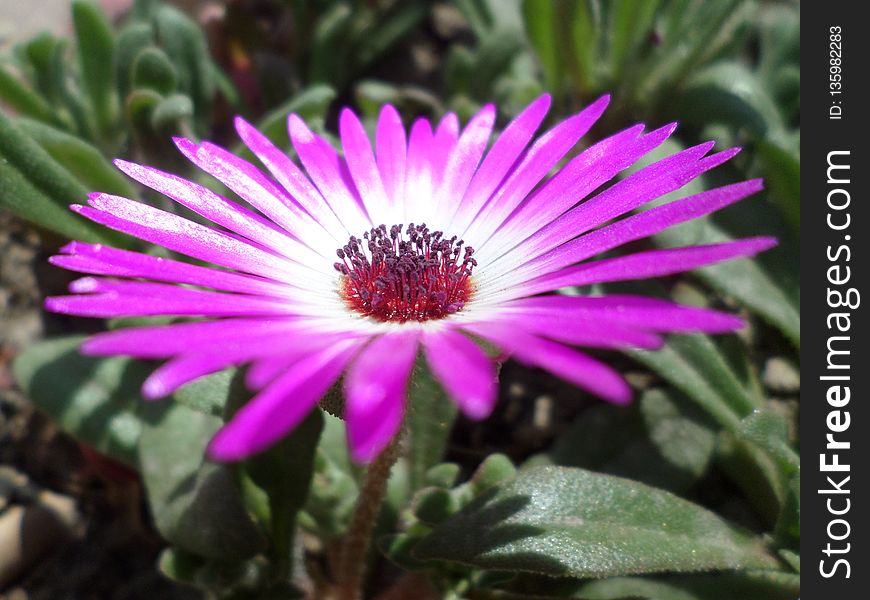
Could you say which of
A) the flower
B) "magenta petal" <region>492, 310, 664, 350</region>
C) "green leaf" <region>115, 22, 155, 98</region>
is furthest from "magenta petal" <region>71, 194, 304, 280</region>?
"green leaf" <region>115, 22, 155, 98</region>

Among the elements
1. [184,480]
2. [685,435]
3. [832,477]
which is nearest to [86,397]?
[184,480]

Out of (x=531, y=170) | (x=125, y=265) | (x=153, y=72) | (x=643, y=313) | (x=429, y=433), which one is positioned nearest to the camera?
(x=643, y=313)

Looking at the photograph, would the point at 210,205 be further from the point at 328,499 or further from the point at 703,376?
the point at 703,376

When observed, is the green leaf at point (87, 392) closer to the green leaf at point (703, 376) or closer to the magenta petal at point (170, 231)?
the magenta petal at point (170, 231)

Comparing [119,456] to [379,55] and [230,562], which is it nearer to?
[230,562]

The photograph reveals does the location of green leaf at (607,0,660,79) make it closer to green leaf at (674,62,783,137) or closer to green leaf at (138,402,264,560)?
green leaf at (674,62,783,137)

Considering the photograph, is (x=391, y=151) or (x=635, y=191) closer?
(x=635, y=191)

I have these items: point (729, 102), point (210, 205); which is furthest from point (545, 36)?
point (210, 205)
